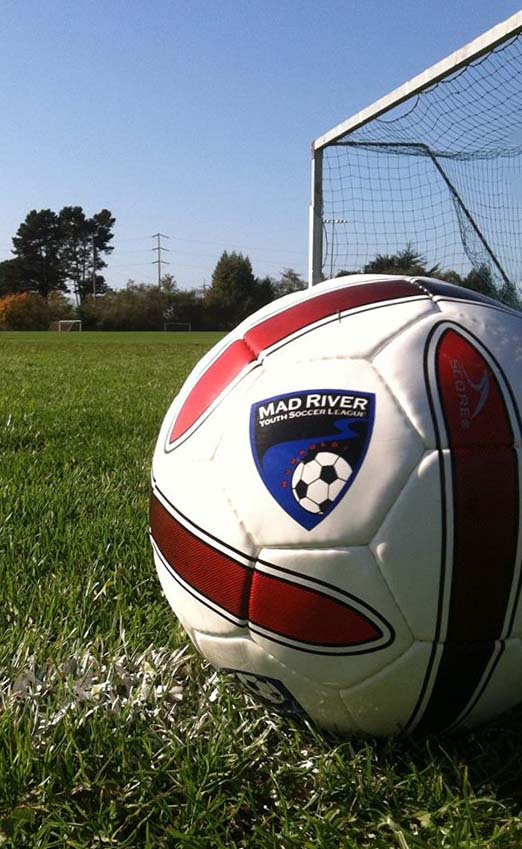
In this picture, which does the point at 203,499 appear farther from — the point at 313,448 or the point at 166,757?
the point at 166,757

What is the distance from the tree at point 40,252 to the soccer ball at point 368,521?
8529cm

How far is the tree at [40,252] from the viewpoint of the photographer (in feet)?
272

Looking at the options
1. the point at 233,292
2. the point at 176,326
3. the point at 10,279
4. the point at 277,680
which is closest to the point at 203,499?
the point at 277,680

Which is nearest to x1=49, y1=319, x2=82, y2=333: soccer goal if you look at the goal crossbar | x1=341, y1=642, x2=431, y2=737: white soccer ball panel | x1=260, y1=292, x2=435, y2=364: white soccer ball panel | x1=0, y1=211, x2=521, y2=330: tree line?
x1=0, y1=211, x2=521, y2=330: tree line

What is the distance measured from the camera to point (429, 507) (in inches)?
61.8

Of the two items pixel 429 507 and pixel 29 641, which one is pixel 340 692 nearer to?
pixel 429 507

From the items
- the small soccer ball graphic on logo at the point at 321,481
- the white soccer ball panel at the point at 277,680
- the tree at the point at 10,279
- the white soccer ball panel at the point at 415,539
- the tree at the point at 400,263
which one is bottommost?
the white soccer ball panel at the point at 277,680

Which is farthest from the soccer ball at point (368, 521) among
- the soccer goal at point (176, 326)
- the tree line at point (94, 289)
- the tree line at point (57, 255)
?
the tree line at point (57, 255)

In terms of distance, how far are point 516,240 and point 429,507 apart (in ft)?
28.0

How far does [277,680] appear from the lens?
1.75m

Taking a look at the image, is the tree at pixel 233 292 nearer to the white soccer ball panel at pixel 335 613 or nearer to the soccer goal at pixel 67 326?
the soccer goal at pixel 67 326

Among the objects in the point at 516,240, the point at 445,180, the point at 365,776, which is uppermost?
the point at 445,180

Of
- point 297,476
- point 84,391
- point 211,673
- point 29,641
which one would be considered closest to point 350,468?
point 297,476

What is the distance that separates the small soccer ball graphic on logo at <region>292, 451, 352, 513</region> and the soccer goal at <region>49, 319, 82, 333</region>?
6021 cm
